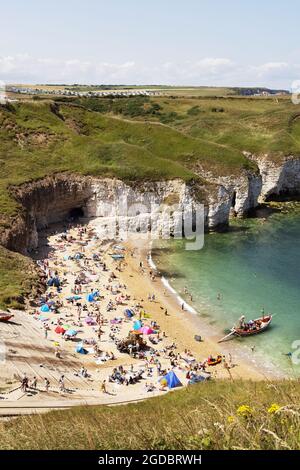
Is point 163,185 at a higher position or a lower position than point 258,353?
higher

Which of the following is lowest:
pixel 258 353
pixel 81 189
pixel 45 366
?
pixel 258 353

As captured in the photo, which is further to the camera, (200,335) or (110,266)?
(110,266)

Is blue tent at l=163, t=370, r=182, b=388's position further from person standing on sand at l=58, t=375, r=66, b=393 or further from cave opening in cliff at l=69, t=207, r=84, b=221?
cave opening in cliff at l=69, t=207, r=84, b=221

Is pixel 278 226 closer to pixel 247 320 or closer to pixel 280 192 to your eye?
pixel 280 192

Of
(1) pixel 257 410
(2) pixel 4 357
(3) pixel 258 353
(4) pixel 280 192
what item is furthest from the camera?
(4) pixel 280 192

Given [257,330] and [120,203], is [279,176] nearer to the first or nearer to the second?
[120,203]

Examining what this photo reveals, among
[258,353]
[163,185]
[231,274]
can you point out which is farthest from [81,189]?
[258,353]
